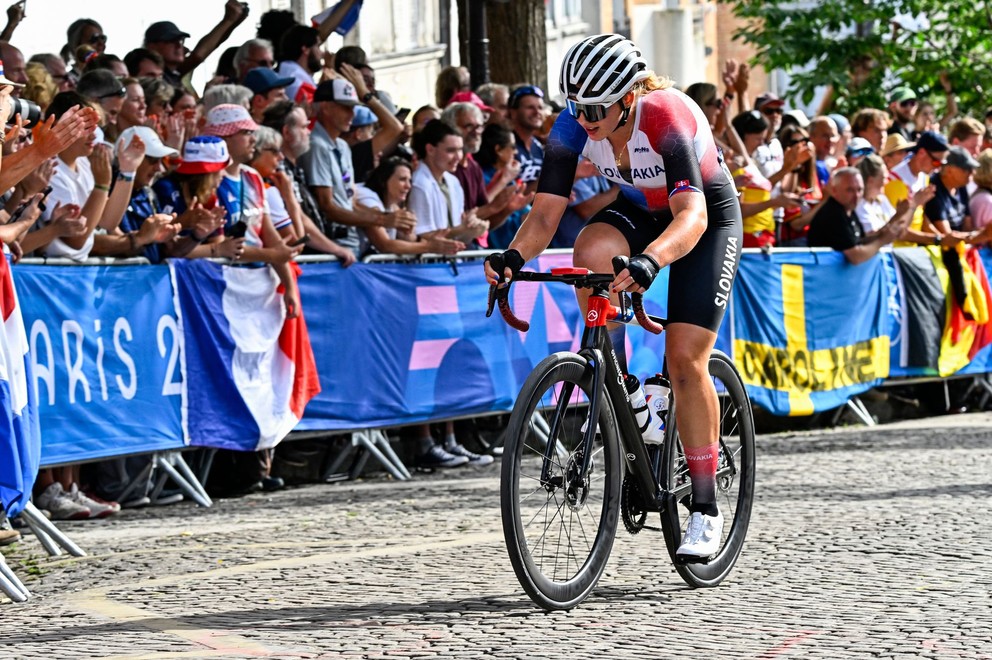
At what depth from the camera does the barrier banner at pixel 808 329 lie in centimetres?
1357

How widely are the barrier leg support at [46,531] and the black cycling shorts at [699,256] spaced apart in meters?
2.96

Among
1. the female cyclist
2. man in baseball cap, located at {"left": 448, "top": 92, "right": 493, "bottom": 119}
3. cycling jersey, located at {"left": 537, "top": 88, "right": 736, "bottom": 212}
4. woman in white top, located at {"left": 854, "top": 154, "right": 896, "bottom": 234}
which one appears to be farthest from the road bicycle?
woman in white top, located at {"left": 854, "top": 154, "right": 896, "bottom": 234}

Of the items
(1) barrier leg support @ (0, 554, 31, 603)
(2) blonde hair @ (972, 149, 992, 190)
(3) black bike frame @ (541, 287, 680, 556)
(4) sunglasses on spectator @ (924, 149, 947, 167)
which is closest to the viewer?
(3) black bike frame @ (541, 287, 680, 556)

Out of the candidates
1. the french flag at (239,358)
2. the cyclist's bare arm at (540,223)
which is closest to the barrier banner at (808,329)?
the french flag at (239,358)

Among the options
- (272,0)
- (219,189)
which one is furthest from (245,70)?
(272,0)

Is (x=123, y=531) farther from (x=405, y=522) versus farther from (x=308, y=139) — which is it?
(x=308, y=139)

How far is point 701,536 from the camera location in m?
6.50

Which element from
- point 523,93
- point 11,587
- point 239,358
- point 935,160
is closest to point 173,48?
point 523,93

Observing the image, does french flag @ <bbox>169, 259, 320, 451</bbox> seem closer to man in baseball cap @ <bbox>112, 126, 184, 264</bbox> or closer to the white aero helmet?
man in baseball cap @ <bbox>112, 126, 184, 264</bbox>

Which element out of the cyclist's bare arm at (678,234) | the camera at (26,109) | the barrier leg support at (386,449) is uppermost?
the camera at (26,109)

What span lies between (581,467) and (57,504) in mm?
4048

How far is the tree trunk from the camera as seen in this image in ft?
57.4

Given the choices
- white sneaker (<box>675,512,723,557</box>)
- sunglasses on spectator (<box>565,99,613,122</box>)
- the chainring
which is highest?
sunglasses on spectator (<box>565,99,613,122</box>)

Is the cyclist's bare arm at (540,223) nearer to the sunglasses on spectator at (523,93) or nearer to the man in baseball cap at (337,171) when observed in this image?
the man in baseball cap at (337,171)
